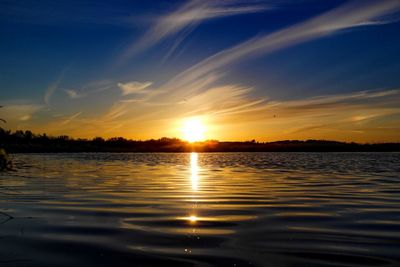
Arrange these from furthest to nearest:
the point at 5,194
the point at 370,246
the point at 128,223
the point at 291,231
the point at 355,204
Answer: the point at 5,194 < the point at 355,204 < the point at 128,223 < the point at 291,231 < the point at 370,246

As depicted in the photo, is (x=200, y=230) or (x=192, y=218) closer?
(x=200, y=230)

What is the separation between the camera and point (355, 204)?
547 inches

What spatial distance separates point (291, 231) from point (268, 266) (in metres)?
2.93

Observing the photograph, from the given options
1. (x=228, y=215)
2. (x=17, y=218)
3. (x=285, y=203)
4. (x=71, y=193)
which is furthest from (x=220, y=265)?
(x=71, y=193)

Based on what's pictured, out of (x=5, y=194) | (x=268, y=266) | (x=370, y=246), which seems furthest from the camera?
(x=5, y=194)

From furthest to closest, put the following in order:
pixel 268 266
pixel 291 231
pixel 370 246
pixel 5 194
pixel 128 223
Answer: pixel 5 194, pixel 128 223, pixel 291 231, pixel 370 246, pixel 268 266

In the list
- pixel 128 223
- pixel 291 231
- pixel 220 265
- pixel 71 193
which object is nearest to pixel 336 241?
pixel 291 231

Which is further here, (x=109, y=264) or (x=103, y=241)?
(x=103, y=241)

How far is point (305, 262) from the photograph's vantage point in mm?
6629

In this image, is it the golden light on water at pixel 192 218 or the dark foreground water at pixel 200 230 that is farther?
the golden light on water at pixel 192 218

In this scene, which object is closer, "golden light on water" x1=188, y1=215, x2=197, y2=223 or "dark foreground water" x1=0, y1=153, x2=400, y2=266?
"dark foreground water" x1=0, y1=153, x2=400, y2=266

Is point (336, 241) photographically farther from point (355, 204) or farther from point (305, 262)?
point (355, 204)

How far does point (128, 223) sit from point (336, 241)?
16.1 ft

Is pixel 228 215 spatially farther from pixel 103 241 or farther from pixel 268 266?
pixel 268 266
